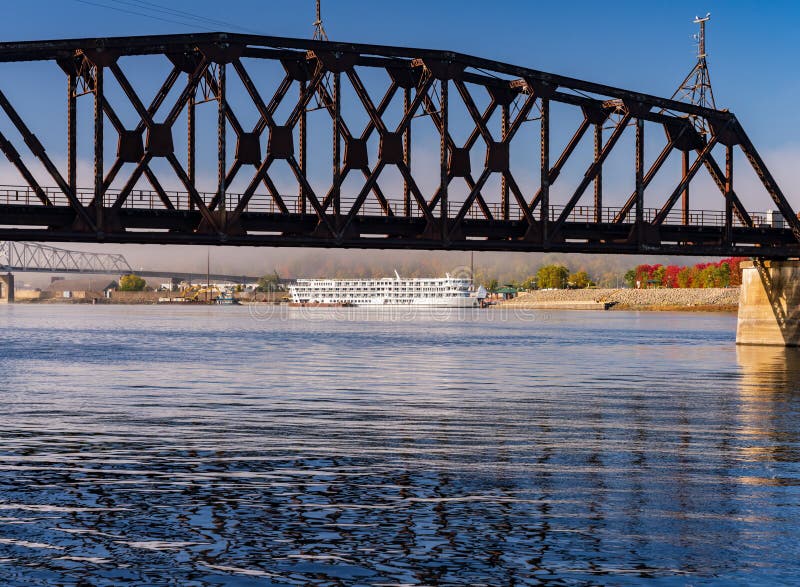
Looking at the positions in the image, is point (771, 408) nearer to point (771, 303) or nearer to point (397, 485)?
point (397, 485)

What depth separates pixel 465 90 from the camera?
61594mm

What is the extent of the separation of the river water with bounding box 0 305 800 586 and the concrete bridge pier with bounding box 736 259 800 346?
35.5 metres

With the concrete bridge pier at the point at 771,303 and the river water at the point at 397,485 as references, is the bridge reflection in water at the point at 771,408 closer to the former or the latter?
the river water at the point at 397,485

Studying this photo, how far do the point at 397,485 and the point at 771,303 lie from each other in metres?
67.1

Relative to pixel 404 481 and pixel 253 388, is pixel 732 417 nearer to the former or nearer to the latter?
pixel 404 481

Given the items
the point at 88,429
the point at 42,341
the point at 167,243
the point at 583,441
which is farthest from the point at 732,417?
the point at 42,341

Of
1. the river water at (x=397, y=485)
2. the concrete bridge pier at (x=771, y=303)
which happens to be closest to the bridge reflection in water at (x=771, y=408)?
the river water at (x=397, y=485)

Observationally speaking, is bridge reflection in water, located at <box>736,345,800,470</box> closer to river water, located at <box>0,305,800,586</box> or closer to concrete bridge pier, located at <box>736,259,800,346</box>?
river water, located at <box>0,305,800,586</box>

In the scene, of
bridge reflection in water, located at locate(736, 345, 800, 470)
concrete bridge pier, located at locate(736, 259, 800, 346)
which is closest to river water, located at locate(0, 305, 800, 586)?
bridge reflection in water, located at locate(736, 345, 800, 470)

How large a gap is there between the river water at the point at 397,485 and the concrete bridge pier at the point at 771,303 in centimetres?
3545

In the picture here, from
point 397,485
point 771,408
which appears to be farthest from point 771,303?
point 397,485

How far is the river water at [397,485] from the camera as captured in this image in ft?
48.4

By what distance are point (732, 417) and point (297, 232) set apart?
1188 inches

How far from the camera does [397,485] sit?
2062 cm
